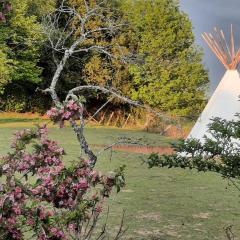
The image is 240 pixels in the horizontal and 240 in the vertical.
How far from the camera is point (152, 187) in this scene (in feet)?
33.8

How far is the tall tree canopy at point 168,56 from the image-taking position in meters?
29.6

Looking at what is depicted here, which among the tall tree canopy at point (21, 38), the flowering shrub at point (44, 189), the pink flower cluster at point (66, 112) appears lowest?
the flowering shrub at point (44, 189)

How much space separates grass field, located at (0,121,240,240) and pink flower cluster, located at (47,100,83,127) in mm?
3039

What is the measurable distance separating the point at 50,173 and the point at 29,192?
0.18m

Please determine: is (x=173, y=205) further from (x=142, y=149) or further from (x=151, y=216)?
(x=142, y=149)

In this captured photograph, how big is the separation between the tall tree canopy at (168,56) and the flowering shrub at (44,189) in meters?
25.2

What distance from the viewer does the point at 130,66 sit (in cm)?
2845

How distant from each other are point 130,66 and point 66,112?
24.9m

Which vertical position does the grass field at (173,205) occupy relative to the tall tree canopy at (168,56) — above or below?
below

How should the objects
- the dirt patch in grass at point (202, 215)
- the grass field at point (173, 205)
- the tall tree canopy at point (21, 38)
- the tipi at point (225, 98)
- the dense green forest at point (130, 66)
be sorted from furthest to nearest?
the dense green forest at point (130, 66), the tall tree canopy at point (21, 38), the tipi at point (225, 98), the dirt patch in grass at point (202, 215), the grass field at point (173, 205)

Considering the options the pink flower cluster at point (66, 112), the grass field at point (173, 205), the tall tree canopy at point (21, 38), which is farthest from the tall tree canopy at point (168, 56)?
the pink flower cluster at point (66, 112)

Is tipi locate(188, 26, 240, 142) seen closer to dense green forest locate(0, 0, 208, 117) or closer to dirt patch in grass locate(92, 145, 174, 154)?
dirt patch in grass locate(92, 145, 174, 154)

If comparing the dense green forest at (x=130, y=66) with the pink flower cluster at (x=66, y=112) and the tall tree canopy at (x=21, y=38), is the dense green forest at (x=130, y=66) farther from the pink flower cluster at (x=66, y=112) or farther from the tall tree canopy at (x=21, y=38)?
the pink flower cluster at (x=66, y=112)

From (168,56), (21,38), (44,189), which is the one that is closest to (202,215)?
(44,189)
